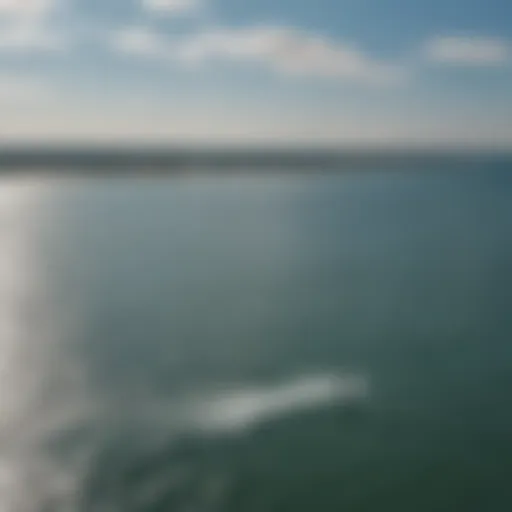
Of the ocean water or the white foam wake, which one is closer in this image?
the ocean water

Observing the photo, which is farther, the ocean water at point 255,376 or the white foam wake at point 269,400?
the white foam wake at point 269,400

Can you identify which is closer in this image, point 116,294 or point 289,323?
point 289,323

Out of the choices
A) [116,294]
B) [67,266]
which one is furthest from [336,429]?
[67,266]

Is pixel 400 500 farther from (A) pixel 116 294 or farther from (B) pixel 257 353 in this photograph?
(A) pixel 116 294

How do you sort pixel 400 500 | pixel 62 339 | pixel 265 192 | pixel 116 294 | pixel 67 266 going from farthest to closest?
pixel 265 192 < pixel 67 266 < pixel 116 294 < pixel 62 339 < pixel 400 500
